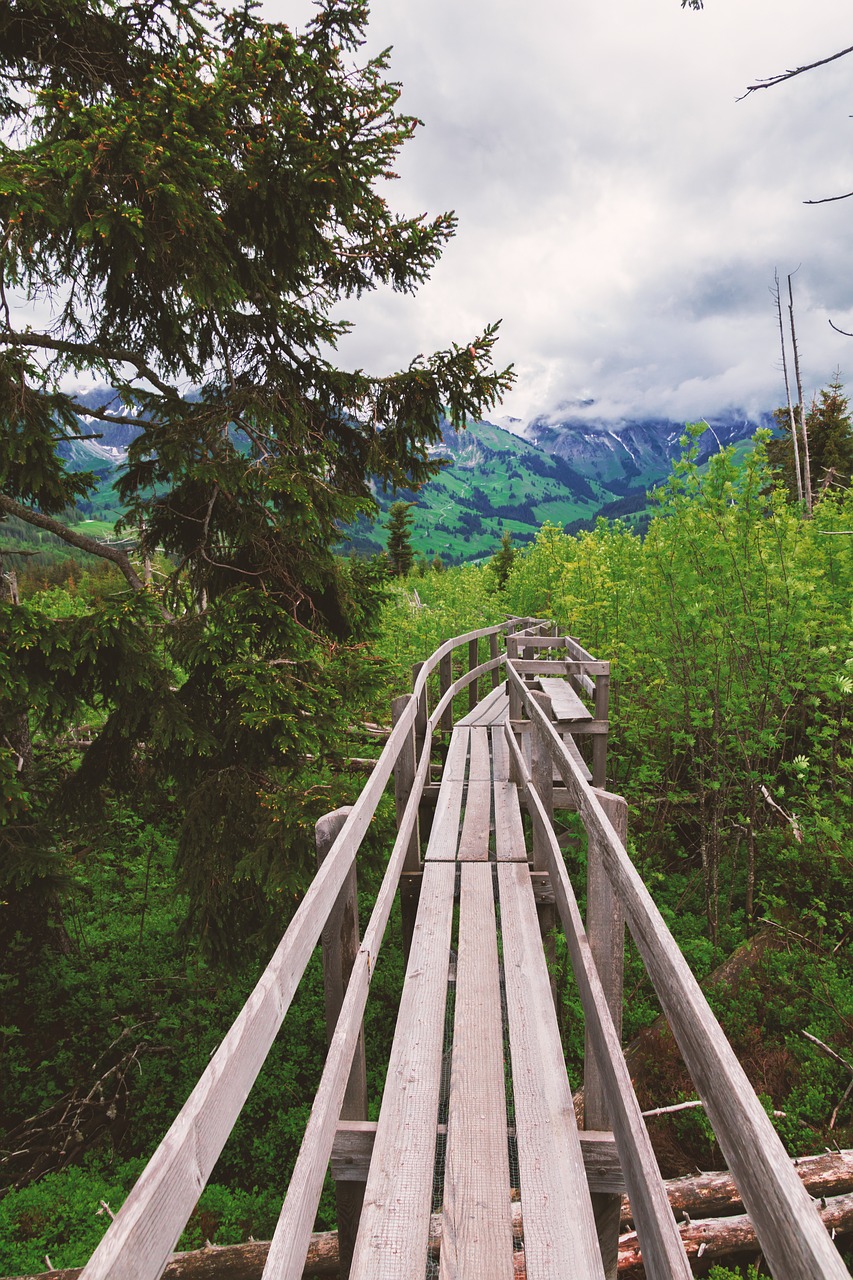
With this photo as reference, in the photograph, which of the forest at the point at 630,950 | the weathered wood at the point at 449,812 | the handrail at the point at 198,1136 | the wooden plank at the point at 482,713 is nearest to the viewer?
the handrail at the point at 198,1136

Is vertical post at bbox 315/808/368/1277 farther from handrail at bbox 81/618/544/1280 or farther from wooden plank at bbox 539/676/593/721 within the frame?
wooden plank at bbox 539/676/593/721

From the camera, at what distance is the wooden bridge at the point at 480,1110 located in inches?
36.3

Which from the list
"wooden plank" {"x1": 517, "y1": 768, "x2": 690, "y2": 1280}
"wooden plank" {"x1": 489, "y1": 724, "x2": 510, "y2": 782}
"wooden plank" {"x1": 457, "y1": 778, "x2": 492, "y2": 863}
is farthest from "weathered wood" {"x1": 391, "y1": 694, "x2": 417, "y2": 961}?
"wooden plank" {"x1": 489, "y1": 724, "x2": 510, "y2": 782}

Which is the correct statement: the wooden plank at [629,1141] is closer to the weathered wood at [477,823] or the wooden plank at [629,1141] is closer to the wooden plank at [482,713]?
the weathered wood at [477,823]

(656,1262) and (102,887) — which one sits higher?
(656,1262)

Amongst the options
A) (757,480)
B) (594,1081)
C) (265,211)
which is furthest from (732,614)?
(265,211)

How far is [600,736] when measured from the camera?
7.95 meters

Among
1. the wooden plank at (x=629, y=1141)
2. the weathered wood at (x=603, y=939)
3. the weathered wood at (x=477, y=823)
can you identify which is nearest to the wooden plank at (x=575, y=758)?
the weathered wood at (x=477, y=823)

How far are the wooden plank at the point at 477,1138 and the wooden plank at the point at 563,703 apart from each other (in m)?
2.52

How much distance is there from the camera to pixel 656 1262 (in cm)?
125

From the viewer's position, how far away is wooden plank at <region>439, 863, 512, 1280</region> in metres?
1.70

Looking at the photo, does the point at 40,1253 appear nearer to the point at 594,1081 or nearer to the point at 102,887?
the point at 594,1081

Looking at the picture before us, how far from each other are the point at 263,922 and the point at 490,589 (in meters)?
26.2

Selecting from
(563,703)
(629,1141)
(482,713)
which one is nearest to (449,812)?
(563,703)
